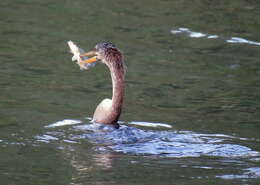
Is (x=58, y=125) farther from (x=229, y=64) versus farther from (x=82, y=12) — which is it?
(x=82, y=12)

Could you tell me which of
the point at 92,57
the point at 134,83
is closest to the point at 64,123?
the point at 92,57

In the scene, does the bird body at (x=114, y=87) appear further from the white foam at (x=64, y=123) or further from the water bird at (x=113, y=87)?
the white foam at (x=64, y=123)

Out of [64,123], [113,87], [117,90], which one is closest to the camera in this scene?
[117,90]

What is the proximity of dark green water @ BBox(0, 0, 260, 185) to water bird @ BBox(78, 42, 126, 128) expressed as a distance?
524mm

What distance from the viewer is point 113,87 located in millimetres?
11039

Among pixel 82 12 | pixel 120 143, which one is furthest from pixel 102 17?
pixel 120 143

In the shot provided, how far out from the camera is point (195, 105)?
12.9 meters

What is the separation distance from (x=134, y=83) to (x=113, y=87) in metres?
3.31

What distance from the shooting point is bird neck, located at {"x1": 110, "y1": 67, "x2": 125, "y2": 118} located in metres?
10.8

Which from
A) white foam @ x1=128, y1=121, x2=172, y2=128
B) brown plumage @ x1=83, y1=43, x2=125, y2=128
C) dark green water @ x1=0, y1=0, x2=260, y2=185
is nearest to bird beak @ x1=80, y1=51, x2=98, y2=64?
brown plumage @ x1=83, y1=43, x2=125, y2=128

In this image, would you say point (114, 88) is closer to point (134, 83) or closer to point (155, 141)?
point (155, 141)

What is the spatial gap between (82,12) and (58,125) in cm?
862

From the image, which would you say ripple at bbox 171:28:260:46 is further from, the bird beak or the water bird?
the water bird

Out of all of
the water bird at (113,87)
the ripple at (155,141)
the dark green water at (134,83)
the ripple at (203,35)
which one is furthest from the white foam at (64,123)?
the ripple at (203,35)
